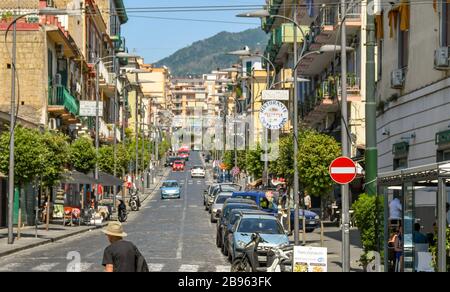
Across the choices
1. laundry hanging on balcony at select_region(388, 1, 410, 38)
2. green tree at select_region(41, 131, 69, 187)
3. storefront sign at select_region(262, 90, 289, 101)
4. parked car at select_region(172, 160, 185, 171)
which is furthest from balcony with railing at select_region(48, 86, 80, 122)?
parked car at select_region(172, 160, 185, 171)

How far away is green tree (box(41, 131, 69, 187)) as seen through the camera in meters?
46.0

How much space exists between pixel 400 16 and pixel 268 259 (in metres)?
16.9

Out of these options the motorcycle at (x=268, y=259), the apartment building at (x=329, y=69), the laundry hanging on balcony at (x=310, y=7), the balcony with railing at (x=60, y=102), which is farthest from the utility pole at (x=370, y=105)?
the laundry hanging on balcony at (x=310, y=7)

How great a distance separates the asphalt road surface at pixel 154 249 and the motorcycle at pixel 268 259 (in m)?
3.59

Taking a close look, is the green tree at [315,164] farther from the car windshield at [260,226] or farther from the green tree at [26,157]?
the green tree at [26,157]

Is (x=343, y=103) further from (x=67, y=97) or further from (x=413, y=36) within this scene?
(x=67, y=97)

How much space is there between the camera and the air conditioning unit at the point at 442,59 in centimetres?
3125

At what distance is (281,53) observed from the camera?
95438 millimetres

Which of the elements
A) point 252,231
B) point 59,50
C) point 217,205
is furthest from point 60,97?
point 252,231

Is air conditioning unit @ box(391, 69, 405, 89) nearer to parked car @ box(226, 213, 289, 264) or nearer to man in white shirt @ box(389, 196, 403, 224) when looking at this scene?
parked car @ box(226, 213, 289, 264)

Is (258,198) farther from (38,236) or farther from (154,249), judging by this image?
(154,249)

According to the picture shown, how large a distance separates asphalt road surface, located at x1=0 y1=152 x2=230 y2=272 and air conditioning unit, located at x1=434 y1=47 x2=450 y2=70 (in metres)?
8.18

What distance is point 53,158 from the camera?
4697cm
